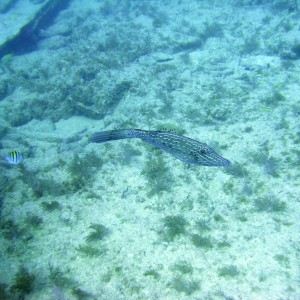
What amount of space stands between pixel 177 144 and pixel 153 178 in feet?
9.91

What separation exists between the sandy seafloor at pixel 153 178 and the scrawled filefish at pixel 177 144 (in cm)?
219

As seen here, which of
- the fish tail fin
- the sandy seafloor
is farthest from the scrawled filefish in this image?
the sandy seafloor

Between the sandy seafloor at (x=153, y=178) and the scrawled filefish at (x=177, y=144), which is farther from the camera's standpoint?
the sandy seafloor at (x=153, y=178)

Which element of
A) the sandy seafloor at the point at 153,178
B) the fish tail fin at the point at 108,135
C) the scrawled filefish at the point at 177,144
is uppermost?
the fish tail fin at the point at 108,135

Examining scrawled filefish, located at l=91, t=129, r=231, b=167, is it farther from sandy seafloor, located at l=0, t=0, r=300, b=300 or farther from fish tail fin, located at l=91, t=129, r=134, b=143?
sandy seafloor, located at l=0, t=0, r=300, b=300

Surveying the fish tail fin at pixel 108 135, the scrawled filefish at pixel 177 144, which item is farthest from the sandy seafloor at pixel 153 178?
the fish tail fin at pixel 108 135

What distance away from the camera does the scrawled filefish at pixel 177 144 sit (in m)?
3.99

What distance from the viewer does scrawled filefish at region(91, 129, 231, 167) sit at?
399 centimetres

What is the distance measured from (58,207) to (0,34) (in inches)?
654

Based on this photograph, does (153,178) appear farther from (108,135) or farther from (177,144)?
(108,135)

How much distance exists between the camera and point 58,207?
243 inches

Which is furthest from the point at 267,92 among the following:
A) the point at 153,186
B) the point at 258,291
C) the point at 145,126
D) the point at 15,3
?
the point at 15,3

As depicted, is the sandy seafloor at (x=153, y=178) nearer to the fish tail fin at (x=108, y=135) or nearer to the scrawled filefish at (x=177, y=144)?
the scrawled filefish at (x=177, y=144)

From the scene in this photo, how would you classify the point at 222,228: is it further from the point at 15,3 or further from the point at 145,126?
the point at 15,3
